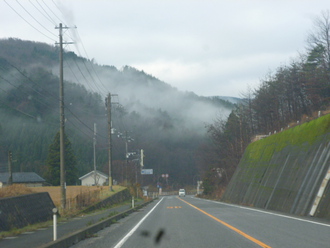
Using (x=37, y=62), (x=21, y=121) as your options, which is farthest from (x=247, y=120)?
(x=37, y=62)

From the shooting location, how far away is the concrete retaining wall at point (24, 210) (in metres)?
14.4

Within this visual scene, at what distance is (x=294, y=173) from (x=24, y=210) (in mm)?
16009

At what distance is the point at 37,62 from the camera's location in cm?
16362

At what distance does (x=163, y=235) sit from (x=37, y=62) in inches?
6280

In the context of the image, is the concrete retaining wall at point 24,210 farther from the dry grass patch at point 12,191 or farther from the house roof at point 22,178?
the house roof at point 22,178

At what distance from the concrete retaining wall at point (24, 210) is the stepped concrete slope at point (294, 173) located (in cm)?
1185

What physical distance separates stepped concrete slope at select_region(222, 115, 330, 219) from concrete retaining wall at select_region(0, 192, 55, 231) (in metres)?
11.9

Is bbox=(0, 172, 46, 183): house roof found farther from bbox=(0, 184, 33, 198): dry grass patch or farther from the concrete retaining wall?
the concrete retaining wall

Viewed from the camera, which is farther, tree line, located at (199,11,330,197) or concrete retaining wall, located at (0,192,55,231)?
tree line, located at (199,11,330,197)

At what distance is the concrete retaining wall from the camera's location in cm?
1443

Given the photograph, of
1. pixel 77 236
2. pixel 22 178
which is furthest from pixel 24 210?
pixel 22 178

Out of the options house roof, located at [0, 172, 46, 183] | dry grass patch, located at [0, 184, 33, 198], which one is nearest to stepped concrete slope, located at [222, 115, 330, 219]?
dry grass patch, located at [0, 184, 33, 198]

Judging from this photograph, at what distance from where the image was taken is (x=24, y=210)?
16.7m

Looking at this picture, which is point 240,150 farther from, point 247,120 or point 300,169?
point 300,169
